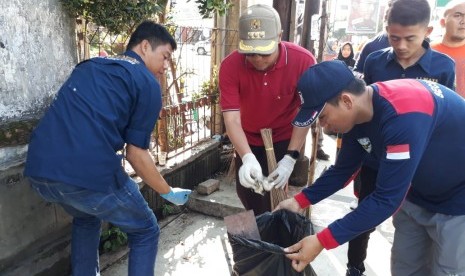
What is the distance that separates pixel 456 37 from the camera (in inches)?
104

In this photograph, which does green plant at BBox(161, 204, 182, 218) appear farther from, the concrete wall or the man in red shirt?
the man in red shirt

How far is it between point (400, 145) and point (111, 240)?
2.42m

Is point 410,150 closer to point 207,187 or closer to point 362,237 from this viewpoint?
point 362,237

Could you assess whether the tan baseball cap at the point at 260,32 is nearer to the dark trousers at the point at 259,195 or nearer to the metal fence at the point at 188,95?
the dark trousers at the point at 259,195

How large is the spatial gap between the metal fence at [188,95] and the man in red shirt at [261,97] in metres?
1.27

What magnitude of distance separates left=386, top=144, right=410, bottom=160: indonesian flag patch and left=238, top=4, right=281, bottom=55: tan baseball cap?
1.03 meters

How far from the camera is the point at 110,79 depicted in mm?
1902

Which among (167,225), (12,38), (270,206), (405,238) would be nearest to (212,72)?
(167,225)

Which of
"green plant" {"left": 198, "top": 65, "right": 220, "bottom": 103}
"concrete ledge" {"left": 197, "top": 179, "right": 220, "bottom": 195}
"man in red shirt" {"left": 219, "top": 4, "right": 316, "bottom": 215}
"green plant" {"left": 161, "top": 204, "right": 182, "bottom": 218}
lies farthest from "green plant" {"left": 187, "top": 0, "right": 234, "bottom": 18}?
"green plant" {"left": 161, "top": 204, "right": 182, "bottom": 218}

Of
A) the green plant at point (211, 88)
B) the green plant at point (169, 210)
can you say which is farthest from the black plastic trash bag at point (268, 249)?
the green plant at point (211, 88)

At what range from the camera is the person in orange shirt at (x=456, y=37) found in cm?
259

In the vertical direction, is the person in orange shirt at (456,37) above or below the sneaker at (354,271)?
above

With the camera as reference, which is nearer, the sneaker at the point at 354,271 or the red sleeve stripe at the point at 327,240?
the red sleeve stripe at the point at 327,240

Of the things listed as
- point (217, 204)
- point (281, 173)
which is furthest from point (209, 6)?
point (217, 204)
